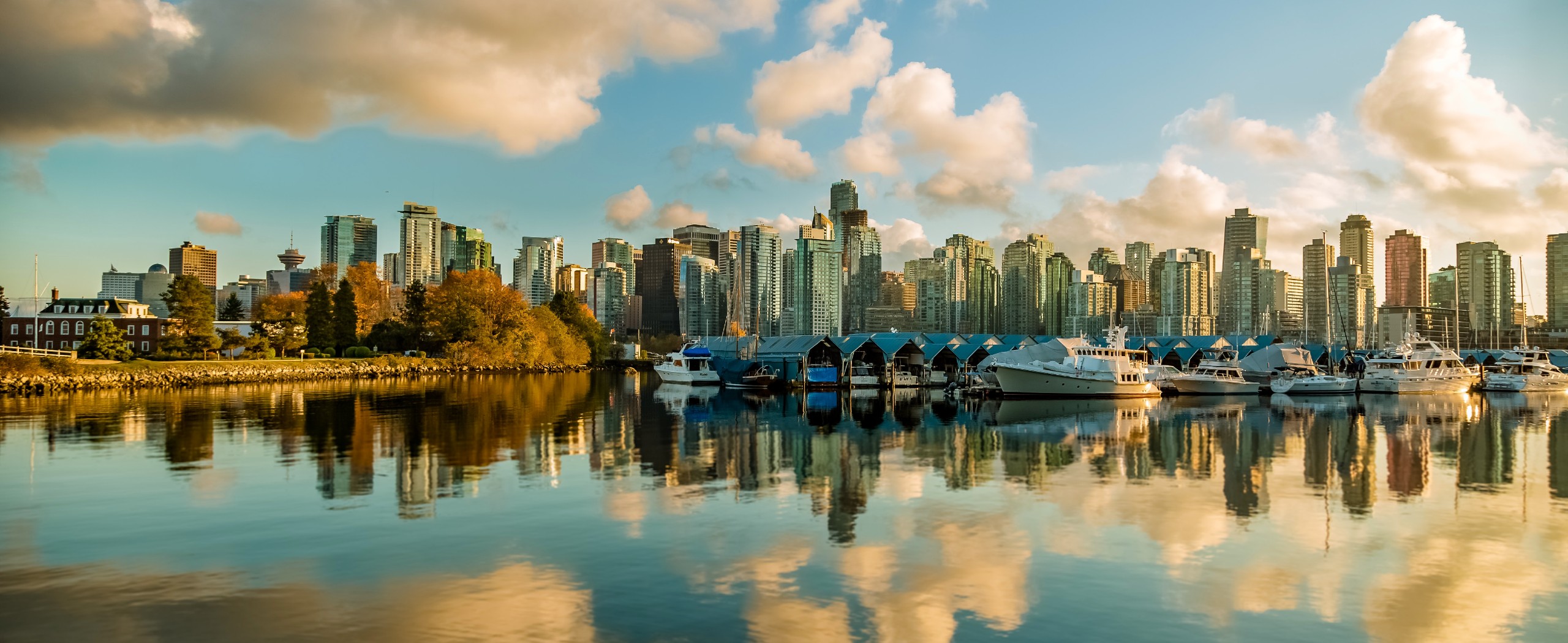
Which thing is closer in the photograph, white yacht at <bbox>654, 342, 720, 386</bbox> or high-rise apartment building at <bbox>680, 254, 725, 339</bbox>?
white yacht at <bbox>654, 342, 720, 386</bbox>

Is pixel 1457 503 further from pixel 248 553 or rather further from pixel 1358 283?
pixel 1358 283

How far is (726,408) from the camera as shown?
53.4 meters

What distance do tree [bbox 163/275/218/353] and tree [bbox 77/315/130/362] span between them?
27.2 feet

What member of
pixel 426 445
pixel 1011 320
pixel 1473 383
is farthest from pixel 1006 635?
pixel 1011 320

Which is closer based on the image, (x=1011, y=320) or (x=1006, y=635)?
(x=1006, y=635)

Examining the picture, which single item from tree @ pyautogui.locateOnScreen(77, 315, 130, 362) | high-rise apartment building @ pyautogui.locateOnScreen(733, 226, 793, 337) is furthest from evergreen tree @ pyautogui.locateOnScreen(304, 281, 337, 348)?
high-rise apartment building @ pyautogui.locateOnScreen(733, 226, 793, 337)

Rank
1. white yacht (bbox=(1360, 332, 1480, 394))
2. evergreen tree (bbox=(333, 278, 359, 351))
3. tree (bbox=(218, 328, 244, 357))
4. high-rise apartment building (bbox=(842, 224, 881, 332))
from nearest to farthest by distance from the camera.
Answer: white yacht (bbox=(1360, 332, 1480, 394)) < tree (bbox=(218, 328, 244, 357)) < evergreen tree (bbox=(333, 278, 359, 351)) < high-rise apartment building (bbox=(842, 224, 881, 332))

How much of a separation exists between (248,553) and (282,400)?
145 ft

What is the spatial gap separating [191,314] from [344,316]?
54.9 feet

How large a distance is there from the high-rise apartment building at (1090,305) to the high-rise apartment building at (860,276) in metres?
40.9

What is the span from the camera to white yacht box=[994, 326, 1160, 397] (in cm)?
6147

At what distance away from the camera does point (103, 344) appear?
240 feet

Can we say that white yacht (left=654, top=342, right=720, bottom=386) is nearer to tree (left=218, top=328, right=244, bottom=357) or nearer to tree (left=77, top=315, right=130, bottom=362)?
tree (left=218, top=328, right=244, bottom=357)

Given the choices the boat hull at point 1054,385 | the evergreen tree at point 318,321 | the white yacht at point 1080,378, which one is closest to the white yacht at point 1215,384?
the white yacht at point 1080,378
